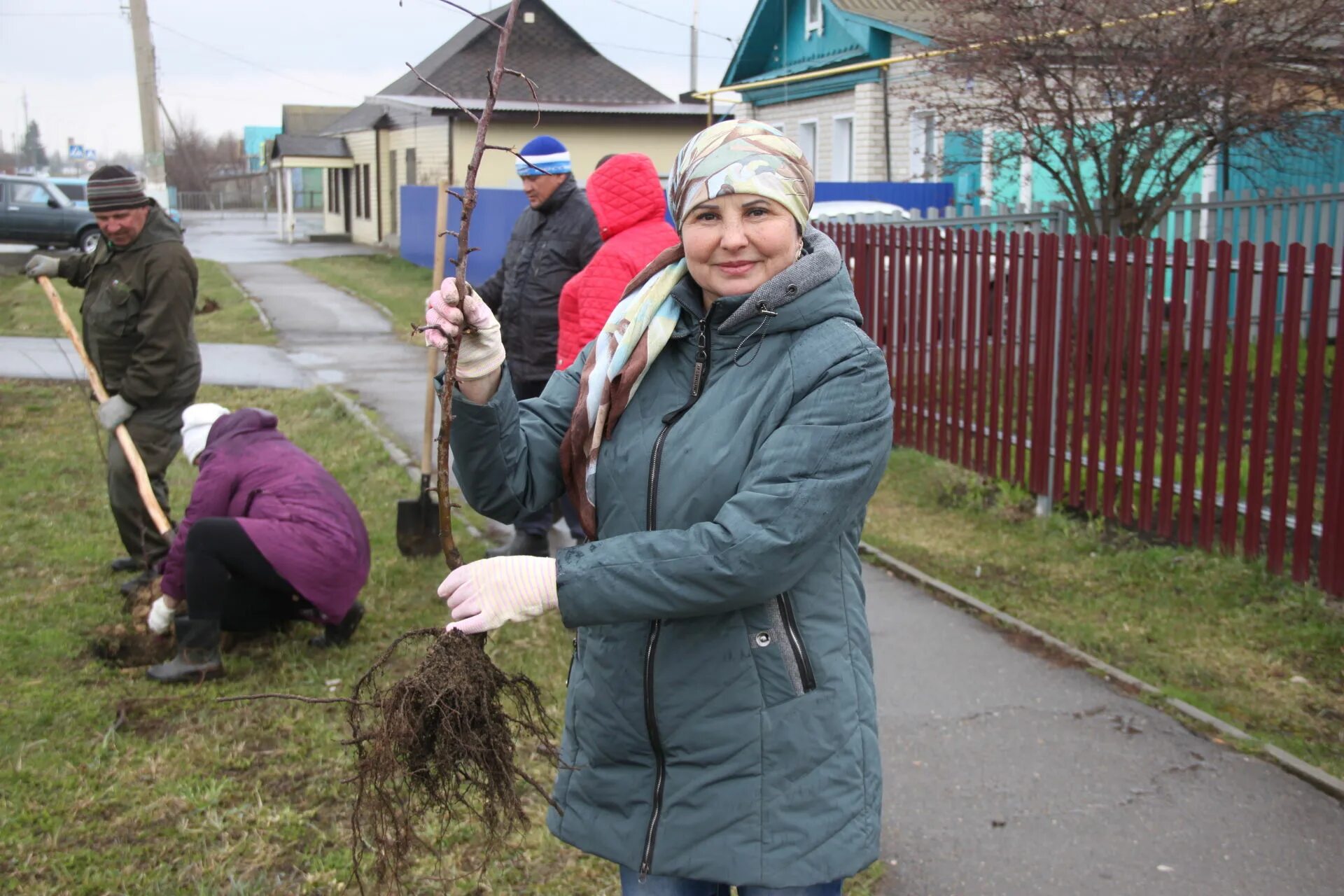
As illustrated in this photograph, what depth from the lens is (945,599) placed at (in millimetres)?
5801

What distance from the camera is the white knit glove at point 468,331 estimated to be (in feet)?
6.74

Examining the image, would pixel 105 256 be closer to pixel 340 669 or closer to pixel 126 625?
pixel 126 625

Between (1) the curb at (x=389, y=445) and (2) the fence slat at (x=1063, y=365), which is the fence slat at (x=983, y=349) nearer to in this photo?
(2) the fence slat at (x=1063, y=365)

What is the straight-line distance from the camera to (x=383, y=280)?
80.4 feet

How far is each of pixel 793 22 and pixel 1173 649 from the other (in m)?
18.3

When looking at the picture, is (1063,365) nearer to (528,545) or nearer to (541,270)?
(541,270)

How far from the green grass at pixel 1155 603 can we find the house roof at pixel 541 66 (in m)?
23.7

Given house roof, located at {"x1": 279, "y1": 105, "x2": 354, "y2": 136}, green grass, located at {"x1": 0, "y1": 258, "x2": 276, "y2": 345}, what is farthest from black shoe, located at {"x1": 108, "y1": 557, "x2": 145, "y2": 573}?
house roof, located at {"x1": 279, "y1": 105, "x2": 354, "y2": 136}

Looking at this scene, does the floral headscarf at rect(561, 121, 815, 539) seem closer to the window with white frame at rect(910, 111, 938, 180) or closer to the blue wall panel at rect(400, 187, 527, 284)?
the blue wall panel at rect(400, 187, 527, 284)

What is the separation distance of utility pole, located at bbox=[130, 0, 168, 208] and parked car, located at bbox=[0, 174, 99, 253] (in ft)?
29.4

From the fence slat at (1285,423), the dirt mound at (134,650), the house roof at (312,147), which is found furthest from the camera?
the house roof at (312,147)

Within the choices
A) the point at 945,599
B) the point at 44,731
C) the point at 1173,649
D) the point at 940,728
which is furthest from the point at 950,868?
the point at 44,731

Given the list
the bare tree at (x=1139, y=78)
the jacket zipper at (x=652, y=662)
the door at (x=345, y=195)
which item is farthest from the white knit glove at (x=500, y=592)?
the door at (x=345, y=195)

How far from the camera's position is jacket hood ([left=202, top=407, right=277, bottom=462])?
4.93 meters
